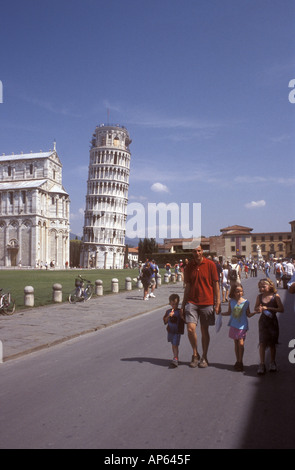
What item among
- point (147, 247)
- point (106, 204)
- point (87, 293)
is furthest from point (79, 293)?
point (106, 204)

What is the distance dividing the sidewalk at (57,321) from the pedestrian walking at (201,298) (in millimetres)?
3248

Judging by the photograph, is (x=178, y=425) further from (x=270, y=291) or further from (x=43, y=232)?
(x=43, y=232)

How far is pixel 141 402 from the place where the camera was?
4.95 meters

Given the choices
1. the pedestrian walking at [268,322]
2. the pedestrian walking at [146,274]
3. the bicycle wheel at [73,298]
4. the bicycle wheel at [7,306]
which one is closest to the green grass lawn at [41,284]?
the bicycle wheel at [73,298]

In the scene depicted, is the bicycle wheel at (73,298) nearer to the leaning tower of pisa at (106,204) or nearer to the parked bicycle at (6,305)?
the parked bicycle at (6,305)

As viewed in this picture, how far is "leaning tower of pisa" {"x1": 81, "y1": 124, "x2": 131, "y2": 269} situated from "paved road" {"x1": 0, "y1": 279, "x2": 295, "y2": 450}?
100m

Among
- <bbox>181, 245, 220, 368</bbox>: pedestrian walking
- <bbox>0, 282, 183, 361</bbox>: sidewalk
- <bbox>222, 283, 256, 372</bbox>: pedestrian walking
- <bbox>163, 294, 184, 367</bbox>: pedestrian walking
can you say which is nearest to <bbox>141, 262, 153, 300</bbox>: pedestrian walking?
→ <bbox>0, 282, 183, 361</bbox>: sidewalk

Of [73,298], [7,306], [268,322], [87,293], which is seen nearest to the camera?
[268,322]

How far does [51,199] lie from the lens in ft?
285

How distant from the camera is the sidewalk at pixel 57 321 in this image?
8.91 meters

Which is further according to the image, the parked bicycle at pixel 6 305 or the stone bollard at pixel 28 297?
the stone bollard at pixel 28 297

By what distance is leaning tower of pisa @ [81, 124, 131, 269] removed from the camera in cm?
10819

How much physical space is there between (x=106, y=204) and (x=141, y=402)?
105 m

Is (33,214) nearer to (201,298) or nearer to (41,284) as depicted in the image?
(41,284)
